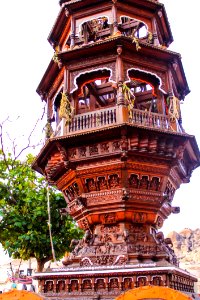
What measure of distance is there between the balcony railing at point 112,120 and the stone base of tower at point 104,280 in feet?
12.2

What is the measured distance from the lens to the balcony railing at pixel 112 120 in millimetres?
10484

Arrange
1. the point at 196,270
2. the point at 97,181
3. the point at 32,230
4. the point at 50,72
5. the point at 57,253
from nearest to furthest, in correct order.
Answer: the point at 97,181 → the point at 50,72 → the point at 32,230 → the point at 57,253 → the point at 196,270

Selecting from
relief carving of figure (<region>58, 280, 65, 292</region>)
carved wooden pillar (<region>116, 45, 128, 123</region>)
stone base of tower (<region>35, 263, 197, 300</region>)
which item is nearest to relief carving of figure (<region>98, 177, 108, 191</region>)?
carved wooden pillar (<region>116, 45, 128, 123</region>)

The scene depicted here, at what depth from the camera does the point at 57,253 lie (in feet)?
54.5

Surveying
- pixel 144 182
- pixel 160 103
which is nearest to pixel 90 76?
pixel 160 103

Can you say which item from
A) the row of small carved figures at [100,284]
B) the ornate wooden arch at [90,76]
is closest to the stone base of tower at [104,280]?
the row of small carved figures at [100,284]

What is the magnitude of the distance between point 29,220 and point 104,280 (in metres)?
6.92

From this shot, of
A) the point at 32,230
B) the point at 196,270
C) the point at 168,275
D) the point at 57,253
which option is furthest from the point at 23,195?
the point at 196,270

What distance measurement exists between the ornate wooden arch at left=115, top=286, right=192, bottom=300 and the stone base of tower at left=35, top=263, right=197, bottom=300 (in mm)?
1455

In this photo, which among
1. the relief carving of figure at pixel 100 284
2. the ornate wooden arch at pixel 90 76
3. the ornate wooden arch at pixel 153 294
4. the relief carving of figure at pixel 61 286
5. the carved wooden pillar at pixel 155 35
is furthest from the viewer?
the carved wooden pillar at pixel 155 35

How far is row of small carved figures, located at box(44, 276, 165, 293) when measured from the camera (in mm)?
8798

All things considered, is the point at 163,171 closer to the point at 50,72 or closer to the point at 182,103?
the point at 182,103

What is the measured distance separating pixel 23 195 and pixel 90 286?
754cm

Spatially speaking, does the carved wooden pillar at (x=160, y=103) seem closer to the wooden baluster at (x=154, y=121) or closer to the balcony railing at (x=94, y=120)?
the wooden baluster at (x=154, y=121)
